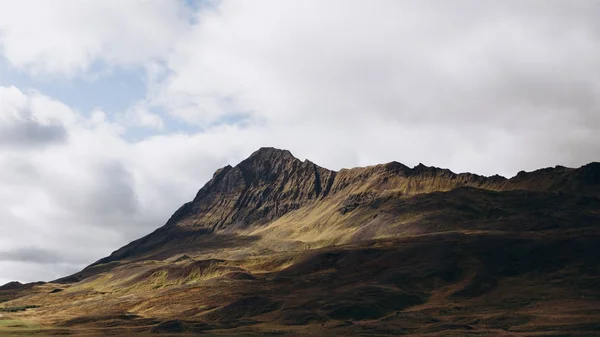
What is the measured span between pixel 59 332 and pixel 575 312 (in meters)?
146

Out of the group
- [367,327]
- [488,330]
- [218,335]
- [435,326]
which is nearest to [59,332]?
[218,335]

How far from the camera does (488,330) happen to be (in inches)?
6649

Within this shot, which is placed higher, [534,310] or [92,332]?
[92,332]

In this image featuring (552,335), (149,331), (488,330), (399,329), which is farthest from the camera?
(149,331)

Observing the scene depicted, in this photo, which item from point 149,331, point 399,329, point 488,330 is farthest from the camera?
point 149,331

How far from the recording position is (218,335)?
183m

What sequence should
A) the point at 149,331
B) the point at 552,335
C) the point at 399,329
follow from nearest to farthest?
the point at 552,335
the point at 399,329
the point at 149,331

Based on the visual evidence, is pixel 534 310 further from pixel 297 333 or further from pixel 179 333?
pixel 179 333

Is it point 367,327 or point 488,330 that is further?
point 367,327

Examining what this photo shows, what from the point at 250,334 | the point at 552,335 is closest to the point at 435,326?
the point at 552,335

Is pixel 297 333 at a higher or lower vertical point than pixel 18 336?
lower

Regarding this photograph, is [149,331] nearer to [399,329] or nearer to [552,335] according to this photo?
[399,329]

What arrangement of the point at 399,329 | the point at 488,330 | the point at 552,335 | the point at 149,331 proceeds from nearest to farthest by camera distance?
the point at 552,335 < the point at 488,330 < the point at 399,329 < the point at 149,331

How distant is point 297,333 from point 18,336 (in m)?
74.0
